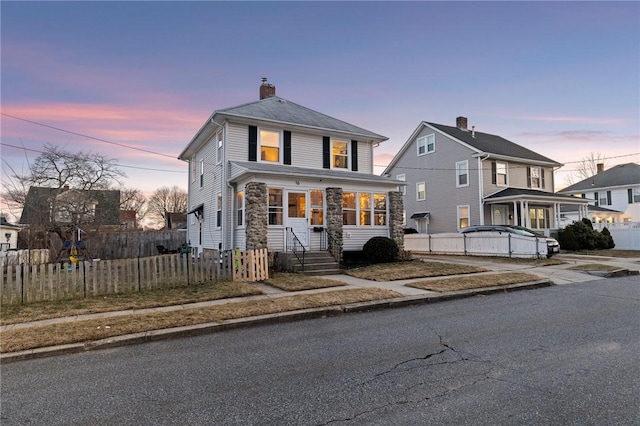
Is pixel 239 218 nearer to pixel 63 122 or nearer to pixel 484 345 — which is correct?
pixel 63 122

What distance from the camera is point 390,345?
525cm

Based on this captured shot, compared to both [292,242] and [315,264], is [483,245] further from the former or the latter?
[292,242]

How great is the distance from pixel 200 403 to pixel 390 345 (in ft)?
9.15

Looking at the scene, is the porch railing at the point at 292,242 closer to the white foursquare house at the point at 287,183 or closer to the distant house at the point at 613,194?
the white foursquare house at the point at 287,183

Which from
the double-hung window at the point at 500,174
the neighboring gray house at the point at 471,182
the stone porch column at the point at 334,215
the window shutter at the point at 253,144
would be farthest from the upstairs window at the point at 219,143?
the double-hung window at the point at 500,174

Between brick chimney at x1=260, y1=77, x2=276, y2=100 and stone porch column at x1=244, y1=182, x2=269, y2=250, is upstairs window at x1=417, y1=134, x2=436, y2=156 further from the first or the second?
stone porch column at x1=244, y1=182, x2=269, y2=250

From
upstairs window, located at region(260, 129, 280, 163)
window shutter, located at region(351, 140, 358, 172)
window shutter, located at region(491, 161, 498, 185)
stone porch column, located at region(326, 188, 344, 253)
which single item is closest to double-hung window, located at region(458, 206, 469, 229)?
window shutter, located at region(491, 161, 498, 185)

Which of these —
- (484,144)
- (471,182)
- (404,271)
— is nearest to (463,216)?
(471,182)

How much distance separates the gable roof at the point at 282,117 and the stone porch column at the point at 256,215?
3.70 m

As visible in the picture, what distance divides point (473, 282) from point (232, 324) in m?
7.19

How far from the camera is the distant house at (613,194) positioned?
35.1 metres

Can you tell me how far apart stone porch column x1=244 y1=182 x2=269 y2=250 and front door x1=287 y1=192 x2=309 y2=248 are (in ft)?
4.32

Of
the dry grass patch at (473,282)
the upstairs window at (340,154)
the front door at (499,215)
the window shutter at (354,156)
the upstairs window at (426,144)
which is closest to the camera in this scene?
the dry grass patch at (473,282)

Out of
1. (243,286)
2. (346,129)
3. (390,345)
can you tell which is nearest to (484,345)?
(390,345)
